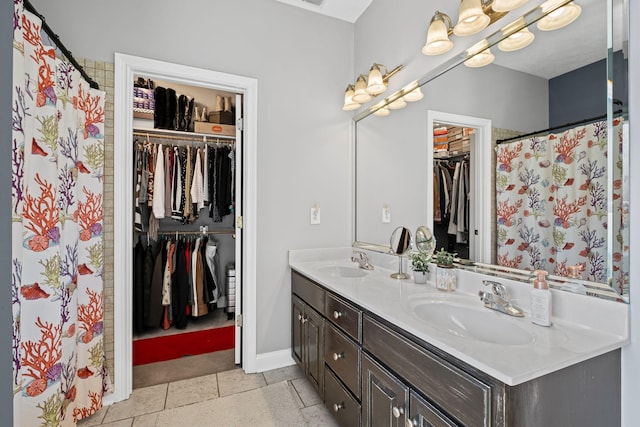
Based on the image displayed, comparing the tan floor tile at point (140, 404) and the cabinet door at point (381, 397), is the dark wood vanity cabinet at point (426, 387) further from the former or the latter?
the tan floor tile at point (140, 404)

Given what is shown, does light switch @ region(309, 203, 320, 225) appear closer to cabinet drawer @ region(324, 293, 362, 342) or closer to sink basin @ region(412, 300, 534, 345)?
cabinet drawer @ region(324, 293, 362, 342)

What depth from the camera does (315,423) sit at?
5.65 ft

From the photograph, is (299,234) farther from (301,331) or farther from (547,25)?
(547,25)

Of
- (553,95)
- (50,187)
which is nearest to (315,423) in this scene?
(50,187)

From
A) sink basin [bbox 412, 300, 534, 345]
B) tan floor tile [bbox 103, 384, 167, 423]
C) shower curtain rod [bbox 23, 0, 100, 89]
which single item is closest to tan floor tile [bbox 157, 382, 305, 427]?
tan floor tile [bbox 103, 384, 167, 423]

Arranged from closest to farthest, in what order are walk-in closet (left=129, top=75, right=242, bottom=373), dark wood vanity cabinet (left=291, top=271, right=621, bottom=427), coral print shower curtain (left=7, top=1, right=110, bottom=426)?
dark wood vanity cabinet (left=291, top=271, right=621, bottom=427), coral print shower curtain (left=7, top=1, right=110, bottom=426), walk-in closet (left=129, top=75, right=242, bottom=373)

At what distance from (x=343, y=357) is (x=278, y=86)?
6.13 feet

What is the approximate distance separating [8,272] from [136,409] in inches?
79.1

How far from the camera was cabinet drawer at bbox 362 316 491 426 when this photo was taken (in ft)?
2.83

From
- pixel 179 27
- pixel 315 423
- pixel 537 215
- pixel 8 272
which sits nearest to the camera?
pixel 8 272

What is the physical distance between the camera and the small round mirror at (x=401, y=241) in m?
1.86

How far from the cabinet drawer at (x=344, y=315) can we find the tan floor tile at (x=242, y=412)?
2.05 feet

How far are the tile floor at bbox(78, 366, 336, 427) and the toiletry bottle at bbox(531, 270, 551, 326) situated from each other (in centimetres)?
122

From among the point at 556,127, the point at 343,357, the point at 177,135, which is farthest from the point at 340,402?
the point at 177,135
